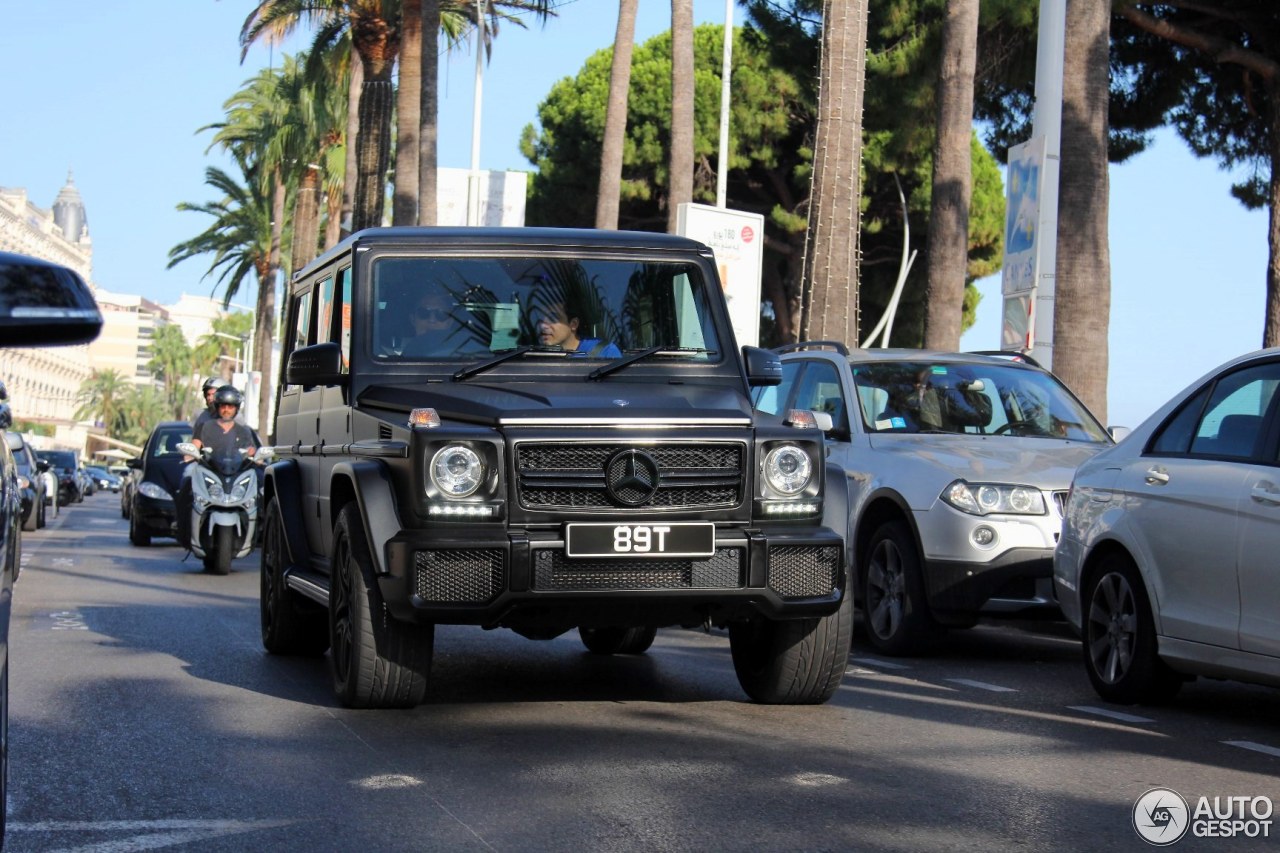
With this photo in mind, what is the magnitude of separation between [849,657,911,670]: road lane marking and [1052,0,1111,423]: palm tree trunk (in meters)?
8.22

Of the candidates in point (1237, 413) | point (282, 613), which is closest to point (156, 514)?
point (282, 613)

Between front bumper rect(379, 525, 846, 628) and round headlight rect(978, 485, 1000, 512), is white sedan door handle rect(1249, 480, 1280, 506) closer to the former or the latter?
front bumper rect(379, 525, 846, 628)

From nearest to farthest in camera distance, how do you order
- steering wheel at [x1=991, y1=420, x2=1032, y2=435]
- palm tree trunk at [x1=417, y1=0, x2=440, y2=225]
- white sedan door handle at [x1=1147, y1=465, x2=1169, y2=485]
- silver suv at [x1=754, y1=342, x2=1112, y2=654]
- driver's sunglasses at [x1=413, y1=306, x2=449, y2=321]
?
white sedan door handle at [x1=1147, y1=465, x2=1169, y2=485], driver's sunglasses at [x1=413, y1=306, x2=449, y2=321], silver suv at [x1=754, y1=342, x2=1112, y2=654], steering wheel at [x1=991, y1=420, x2=1032, y2=435], palm tree trunk at [x1=417, y1=0, x2=440, y2=225]

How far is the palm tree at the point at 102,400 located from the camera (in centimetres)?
17688

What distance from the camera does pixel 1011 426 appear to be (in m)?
11.6

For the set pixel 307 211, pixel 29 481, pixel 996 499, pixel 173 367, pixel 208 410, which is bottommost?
pixel 29 481

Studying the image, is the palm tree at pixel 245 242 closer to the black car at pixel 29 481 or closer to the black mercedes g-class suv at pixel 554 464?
the black car at pixel 29 481

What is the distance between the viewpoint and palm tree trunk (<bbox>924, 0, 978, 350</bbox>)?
20.1 meters

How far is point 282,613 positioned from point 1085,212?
35.5ft

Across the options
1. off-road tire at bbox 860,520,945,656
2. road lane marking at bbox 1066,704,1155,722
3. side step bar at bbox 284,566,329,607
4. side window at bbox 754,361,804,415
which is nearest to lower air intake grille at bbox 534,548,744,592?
side step bar at bbox 284,566,329,607

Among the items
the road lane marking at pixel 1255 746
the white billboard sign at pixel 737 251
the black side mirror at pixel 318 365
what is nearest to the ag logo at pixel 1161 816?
the road lane marking at pixel 1255 746

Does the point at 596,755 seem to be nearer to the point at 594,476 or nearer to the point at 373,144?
the point at 594,476

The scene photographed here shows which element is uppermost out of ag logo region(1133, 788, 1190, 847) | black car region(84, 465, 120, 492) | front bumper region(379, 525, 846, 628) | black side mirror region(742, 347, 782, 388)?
black side mirror region(742, 347, 782, 388)

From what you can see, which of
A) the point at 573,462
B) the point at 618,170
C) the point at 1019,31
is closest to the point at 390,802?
the point at 573,462
